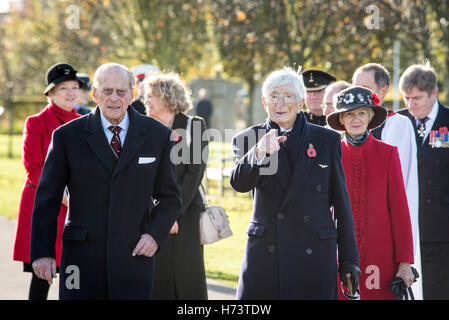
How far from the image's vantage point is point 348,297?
4.99m

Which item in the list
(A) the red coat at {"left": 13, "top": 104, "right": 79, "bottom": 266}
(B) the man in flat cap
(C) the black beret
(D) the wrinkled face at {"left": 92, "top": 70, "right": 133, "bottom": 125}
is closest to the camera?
(D) the wrinkled face at {"left": 92, "top": 70, "right": 133, "bottom": 125}

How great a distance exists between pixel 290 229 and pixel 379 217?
1025 mm

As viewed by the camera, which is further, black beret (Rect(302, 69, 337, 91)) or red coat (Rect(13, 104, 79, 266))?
black beret (Rect(302, 69, 337, 91))

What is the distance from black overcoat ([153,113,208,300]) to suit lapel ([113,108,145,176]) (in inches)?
59.8

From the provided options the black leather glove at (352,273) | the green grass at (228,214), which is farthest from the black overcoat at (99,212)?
the green grass at (228,214)

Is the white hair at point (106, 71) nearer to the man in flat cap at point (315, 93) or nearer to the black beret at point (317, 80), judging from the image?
the man in flat cap at point (315, 93)

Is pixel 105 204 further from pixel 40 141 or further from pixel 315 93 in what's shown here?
pixel 315 93

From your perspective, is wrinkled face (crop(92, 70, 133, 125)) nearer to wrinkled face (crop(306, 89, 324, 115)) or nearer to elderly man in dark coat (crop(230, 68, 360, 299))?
elderly man in dark coat (crop(230, 68, 360, 299))

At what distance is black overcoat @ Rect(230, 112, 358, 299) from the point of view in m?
4.42

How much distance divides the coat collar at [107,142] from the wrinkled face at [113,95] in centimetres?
7

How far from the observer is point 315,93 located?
7.39 meters

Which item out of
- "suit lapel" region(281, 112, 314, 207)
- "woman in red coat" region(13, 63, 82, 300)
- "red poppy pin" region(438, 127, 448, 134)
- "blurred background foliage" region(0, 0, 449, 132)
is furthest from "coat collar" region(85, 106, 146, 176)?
"blurred background foliage" region(0, 0, 449, 132)

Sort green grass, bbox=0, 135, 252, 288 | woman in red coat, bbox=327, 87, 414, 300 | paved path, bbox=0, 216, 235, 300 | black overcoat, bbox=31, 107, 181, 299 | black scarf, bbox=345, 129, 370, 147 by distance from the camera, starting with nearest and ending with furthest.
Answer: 1. black overcoat, bbox=31, 107, 181, 299
2. woman in red coat, bbox=327, 87, 414, 300
3. black scarf, bbox=345, 129, 370, 147
4. paved path, bbox=0, 216, 235, 300
5. green grass, bbox=0, 135, 252, 288
